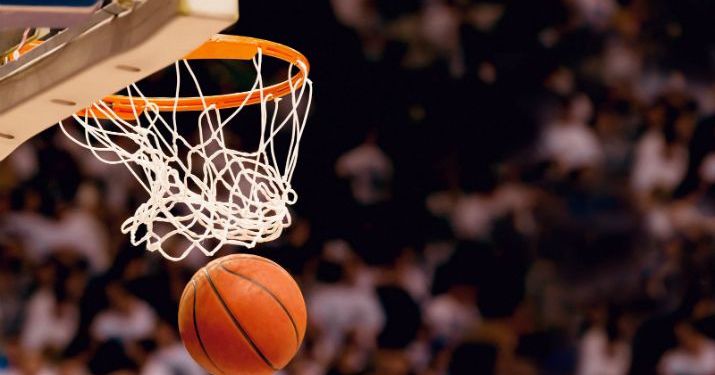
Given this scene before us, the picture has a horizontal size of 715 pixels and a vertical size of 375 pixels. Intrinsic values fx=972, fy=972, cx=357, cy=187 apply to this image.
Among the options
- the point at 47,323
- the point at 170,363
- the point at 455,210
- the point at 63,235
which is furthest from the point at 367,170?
the point at 47,323

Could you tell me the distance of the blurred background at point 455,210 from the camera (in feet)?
8.81

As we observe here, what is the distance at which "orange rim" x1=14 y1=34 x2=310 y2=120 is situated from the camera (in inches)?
65.3

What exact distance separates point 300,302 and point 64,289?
1.07 m

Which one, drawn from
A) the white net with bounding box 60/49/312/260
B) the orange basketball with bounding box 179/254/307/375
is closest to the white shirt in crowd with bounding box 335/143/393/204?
the white net with bounding box 60/49/312/260

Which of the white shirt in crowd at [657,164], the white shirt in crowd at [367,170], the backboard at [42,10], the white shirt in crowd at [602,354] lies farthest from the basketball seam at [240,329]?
the white shirt in crowd at [657,164]

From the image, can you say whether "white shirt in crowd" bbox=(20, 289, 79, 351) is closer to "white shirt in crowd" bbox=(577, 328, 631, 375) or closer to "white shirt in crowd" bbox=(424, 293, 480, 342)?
"white shirt in crowd" bbox=(424, 293, 480, 342)

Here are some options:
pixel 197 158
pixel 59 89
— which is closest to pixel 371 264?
pixel 197 158

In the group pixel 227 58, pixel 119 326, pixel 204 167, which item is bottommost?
pixel 119 326

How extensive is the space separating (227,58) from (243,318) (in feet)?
1.59

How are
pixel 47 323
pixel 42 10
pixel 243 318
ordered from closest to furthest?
pixel 42 10, pixel 243 318, pixel 47 323

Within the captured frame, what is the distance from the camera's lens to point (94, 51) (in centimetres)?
112

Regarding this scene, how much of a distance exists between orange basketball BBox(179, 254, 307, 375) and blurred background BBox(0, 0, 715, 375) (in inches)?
33.5

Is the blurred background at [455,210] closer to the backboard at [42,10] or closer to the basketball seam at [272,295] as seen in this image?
the basketball seam at [272,295]

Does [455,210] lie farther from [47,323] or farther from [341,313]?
[47,323]
